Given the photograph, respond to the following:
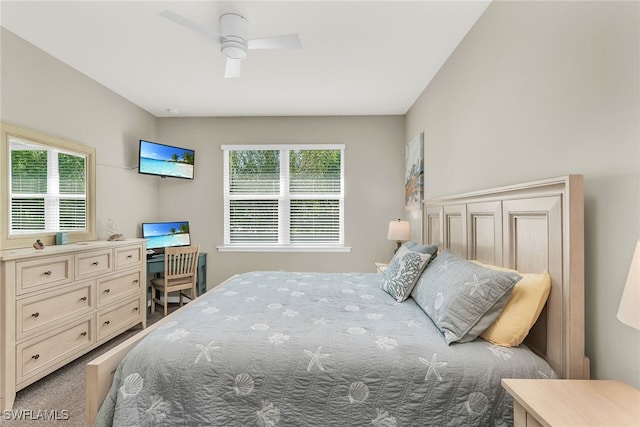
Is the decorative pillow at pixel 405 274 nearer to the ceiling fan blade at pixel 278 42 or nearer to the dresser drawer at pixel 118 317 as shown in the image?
the ceiling fan blade at pixel 278 42

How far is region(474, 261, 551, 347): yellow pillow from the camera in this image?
1397mm

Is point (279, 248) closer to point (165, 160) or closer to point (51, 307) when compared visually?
point (165, 160)

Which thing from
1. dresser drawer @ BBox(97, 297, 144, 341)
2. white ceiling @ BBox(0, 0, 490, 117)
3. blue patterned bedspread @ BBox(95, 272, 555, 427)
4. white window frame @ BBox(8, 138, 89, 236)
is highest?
white ceiling @ BBox(0, 0, 490, 117)

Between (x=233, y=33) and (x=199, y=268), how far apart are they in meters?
3.02

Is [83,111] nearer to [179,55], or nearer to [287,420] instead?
[179,55]

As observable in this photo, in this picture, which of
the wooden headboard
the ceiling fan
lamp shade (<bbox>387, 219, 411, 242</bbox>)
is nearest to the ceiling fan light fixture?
the ceiling fan

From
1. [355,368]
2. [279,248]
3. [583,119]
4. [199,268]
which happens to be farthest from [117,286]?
[583,119]

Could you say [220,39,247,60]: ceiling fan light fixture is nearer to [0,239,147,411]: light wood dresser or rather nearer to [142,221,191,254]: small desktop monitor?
[0,239,147,411]: light wood dresser

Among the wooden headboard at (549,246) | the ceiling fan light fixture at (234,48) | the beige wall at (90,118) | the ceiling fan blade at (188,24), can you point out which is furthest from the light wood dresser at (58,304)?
the wooden headboard at (549,246)

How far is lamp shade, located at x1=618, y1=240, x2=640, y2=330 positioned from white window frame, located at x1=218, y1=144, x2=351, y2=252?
11.8 ft

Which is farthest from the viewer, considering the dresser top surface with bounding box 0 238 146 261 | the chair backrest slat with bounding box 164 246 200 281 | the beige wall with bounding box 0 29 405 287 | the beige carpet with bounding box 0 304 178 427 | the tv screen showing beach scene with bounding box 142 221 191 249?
the beige wall with bounding box 0 29 405 287

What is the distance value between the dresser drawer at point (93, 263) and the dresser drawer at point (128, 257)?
0.11 m

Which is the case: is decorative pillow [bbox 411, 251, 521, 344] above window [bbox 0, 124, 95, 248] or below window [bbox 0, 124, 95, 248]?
below

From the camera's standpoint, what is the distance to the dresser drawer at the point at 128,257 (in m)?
3.11
